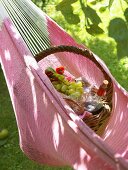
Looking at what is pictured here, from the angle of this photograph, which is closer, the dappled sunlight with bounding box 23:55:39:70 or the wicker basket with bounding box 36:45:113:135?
the dappled sunlight with bounding box 23:55:39:70

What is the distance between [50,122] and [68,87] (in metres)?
0.68

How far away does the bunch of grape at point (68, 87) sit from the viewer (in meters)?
2.23

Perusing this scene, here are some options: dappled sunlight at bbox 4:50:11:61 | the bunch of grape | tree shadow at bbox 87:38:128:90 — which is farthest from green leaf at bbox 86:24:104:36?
tree shadow at bbox 87:38:128:90

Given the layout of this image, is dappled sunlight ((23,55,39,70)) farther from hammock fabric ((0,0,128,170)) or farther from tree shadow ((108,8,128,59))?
tree shadow ((108,8,128,59))

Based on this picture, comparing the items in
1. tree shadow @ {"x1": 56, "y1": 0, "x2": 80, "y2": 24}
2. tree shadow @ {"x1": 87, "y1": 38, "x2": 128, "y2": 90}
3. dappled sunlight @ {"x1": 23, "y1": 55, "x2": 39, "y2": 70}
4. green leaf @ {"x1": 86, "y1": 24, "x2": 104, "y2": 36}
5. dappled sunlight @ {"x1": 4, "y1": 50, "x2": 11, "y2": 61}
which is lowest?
tree shadow @ {"x1": 87, "y1": 38, "x2": 128, "y2": 90}

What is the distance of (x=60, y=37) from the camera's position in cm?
233

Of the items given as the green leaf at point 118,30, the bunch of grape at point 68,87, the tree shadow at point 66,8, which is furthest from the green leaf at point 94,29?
the bunch of grape at point 68,87

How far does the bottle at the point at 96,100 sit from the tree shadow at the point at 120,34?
4.14 ft

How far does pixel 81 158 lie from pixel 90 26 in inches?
19.0

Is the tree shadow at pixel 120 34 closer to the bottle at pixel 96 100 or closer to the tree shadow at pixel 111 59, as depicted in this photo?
the bottle at pixel 96 100

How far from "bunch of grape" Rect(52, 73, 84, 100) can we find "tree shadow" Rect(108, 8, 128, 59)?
136cm

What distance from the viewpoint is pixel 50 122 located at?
1606 millimetres

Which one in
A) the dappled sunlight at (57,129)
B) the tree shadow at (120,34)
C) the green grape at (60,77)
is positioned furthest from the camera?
the green grape at (60,77)

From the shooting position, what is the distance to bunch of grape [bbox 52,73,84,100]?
2232 mm
